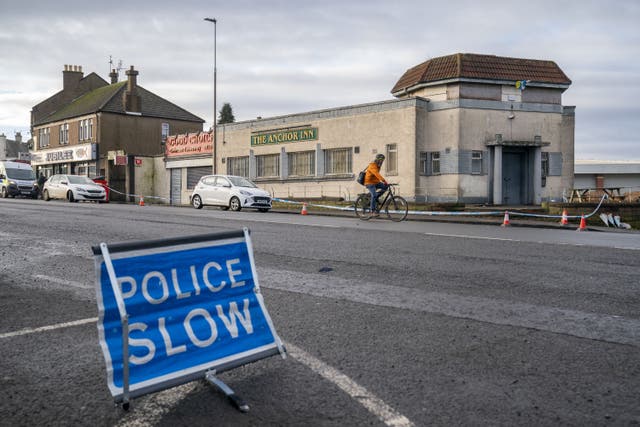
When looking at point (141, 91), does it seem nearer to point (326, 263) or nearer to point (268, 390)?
point (326, 263)

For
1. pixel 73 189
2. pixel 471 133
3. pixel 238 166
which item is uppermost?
pixel 471 133

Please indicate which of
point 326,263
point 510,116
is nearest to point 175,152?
point 510,116

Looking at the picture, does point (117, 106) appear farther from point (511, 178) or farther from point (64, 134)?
point (511, 178)

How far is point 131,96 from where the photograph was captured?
4931 centimetres

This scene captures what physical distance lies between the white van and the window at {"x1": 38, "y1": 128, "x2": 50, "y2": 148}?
1904 centimetres

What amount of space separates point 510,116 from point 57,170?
147 feet

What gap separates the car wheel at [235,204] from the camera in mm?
23691

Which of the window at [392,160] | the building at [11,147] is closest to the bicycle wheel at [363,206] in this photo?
the window at [392,160]

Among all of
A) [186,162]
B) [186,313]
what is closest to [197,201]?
[186,162]

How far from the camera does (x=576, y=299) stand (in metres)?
6.04

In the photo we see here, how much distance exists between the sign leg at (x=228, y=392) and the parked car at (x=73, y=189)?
28.9m

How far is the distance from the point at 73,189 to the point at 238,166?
9.55 metres

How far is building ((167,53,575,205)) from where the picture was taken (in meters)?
26.0

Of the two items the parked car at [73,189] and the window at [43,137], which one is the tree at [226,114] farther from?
the parked car at [73,189]
